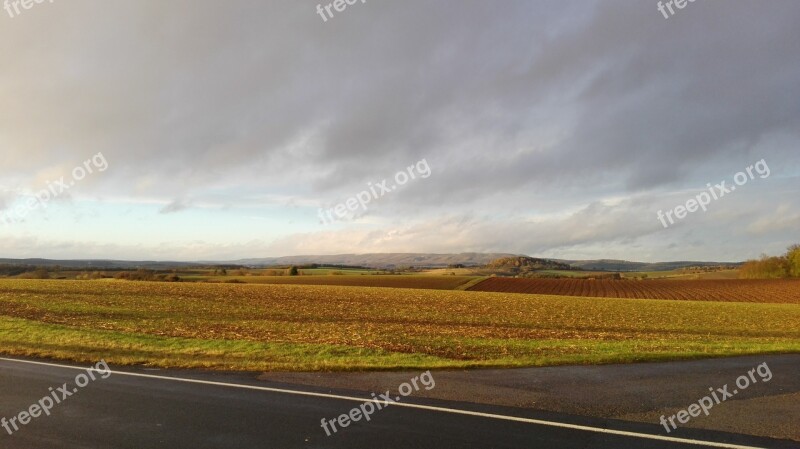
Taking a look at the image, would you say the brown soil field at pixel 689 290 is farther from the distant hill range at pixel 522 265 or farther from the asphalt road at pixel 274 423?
the distant hill range at pixel 522 265

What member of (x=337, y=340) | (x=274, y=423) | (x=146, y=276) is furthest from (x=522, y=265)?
(x=274, y=423)

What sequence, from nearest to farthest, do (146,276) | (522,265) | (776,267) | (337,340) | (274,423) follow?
(274,423) → (337,340) → (146,276) → (776,267) → (522,265)

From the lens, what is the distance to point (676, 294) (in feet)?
222

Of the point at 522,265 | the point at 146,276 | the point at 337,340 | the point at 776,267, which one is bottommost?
the point at 776,267

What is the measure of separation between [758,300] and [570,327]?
46.8 meters

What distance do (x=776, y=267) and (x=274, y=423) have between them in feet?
383

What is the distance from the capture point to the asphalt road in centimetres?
668

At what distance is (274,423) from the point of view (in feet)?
24.5

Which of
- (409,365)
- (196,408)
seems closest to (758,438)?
(409,365)

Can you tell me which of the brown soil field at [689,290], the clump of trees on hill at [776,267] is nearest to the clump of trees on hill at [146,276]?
the brown soil field at [689,290]

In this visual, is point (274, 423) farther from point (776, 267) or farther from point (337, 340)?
point (776, 267)

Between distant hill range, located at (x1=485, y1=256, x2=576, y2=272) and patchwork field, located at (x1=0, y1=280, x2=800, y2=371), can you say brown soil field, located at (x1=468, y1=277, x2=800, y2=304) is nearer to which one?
patchwork field, located at (x1=0, y1=280, x2=800, y2=371)

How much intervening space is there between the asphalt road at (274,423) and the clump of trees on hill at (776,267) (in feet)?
363

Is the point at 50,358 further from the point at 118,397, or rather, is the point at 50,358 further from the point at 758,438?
the point at 758,438
